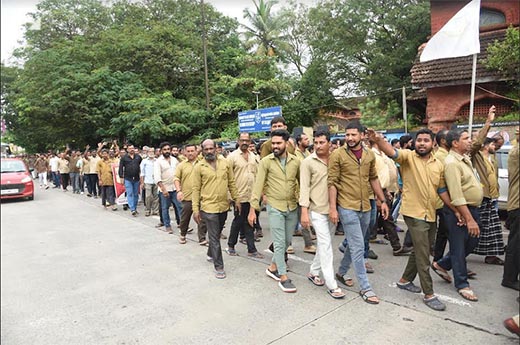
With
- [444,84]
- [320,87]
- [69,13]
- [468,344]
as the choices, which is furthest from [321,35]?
[468,344]

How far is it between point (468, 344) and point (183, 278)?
3.07 m

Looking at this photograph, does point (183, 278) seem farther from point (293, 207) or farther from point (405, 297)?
point (405, 297)

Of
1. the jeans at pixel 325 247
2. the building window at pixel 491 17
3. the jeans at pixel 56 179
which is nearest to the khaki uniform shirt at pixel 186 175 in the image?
the jeans at pixel 325 247

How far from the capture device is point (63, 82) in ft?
62.6

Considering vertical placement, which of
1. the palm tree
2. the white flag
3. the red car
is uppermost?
the palm tree

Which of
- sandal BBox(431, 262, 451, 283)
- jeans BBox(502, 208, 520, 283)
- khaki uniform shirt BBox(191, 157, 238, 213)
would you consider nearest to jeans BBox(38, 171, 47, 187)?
khaki uniform shirt BBox(191, 157, 238, 213)

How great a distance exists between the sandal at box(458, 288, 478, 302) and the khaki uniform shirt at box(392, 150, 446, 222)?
82 centimetres

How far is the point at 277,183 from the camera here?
4238 millimetres

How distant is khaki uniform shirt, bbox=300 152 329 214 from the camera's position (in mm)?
3943

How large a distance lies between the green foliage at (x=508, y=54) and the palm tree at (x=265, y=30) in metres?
18.1

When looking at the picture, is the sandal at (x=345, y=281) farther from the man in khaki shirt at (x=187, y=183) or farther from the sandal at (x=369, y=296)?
the man in khaki shirt at (x=187, y=183)

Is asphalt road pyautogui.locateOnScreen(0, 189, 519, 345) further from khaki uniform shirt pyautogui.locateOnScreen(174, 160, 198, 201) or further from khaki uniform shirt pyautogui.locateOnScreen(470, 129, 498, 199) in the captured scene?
khaki uniform shirt pyautogui.locateOnScreen(174, 160, 198, 201)

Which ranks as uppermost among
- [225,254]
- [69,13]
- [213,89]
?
[69,13]

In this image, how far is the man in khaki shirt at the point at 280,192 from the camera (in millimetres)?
4176
